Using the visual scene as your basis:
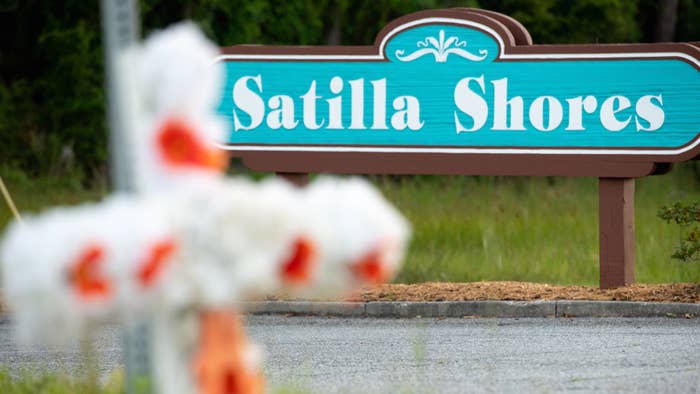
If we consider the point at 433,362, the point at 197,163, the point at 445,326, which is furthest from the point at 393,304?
the point at 197,163

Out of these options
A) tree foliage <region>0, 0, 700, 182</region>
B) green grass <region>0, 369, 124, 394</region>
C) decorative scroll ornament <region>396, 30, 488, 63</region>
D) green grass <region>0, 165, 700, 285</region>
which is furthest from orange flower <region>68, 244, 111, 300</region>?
tree foliage <region>0, 0, 700, 182</region>

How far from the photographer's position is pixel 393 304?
37.2 feet

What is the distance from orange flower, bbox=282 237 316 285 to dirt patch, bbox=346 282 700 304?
8.07 m

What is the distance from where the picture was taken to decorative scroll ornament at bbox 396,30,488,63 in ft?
41.1

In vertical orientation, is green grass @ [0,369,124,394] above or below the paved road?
above

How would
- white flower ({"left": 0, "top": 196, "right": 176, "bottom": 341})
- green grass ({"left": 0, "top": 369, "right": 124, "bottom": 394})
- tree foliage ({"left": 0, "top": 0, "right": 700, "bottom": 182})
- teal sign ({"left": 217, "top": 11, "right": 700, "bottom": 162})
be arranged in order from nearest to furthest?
white flower ({"left": 0, "top": 196, "right": 176, "bottom": 341})
green grass ({"left": 0, "top": 369, "right": 124, "bottom": 394})
teal sign ({"left": 217, "top": 11, "right": 700, "bottom": 162})
tree foliage ({"left": 0, "top": 0, "right": 700, "bottom": 182})

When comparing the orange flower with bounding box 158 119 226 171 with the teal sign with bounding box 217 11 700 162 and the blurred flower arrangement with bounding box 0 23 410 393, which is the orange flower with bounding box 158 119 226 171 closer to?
the blurred flower arrangement with bounding box 0 23 410 393

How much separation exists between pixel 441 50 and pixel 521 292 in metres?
2.48

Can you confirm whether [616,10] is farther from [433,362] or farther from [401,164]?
[433,362]

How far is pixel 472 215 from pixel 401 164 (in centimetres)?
483

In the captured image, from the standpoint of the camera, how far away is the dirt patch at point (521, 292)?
11234 mm

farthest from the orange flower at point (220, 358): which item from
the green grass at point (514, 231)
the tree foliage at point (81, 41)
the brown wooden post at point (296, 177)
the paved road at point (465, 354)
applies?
the tree foliage at point (81, 41)

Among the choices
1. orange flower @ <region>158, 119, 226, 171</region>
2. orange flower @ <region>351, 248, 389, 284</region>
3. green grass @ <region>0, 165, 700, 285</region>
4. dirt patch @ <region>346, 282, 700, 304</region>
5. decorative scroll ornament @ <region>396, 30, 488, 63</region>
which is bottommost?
green grass @ <region>0, 165, 700, 285</region>

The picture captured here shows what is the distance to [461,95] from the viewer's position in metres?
12.5
